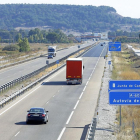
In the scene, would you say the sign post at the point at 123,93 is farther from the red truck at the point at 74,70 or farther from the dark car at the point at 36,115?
the red truck at the point at 74,70

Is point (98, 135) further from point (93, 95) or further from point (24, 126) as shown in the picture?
point (93, 95)

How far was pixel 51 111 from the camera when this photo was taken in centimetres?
3142

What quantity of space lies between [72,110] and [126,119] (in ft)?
18.2

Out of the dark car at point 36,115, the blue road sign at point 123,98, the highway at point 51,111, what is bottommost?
the highway at point 51,111

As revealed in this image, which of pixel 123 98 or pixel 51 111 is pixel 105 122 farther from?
pixel 51 111

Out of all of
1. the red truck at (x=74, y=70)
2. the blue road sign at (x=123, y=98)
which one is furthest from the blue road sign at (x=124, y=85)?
the red truck at (x=74, y=70)

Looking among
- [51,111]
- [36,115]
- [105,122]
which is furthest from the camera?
[51,111]

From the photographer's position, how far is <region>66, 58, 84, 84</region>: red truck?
4825 centimetres

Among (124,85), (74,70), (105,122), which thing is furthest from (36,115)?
(74,70)

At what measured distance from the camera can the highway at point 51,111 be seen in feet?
75.9

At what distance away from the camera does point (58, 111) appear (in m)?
31.4

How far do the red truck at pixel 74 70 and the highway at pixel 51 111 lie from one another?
93 cm

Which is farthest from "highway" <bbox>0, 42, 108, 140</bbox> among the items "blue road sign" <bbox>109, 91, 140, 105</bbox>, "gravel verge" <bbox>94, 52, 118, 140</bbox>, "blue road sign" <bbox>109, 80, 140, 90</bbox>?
"blue road sign" <bbox>109, 80, 140, 90</bbox>

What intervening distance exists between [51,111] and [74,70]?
Answer: 17.5 metres
